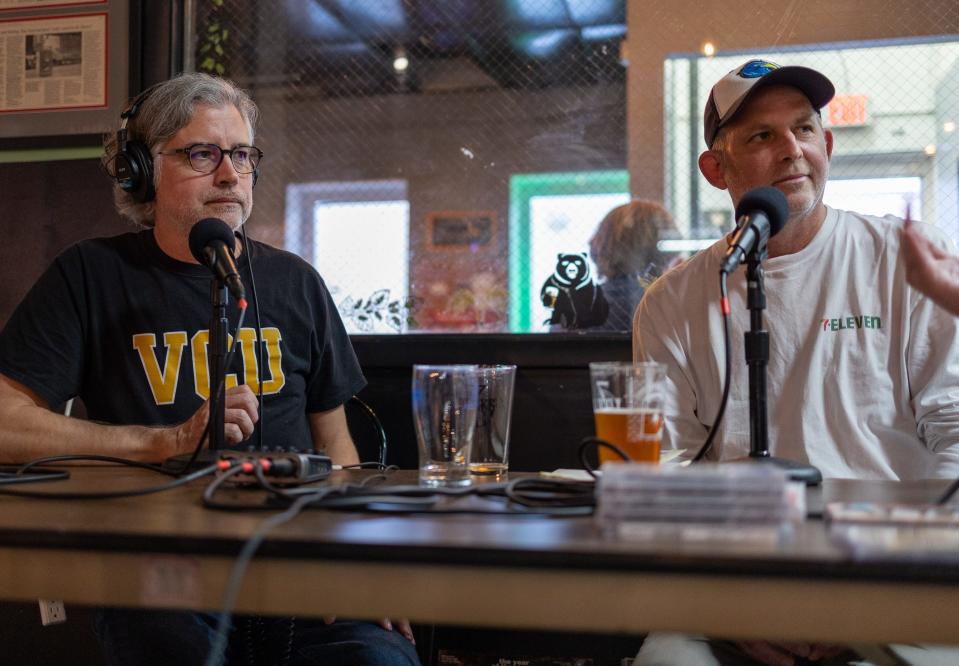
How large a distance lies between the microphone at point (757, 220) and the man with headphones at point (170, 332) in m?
0.79

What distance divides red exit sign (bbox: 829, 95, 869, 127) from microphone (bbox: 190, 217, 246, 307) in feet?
5.57

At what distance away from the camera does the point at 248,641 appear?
4.77ft

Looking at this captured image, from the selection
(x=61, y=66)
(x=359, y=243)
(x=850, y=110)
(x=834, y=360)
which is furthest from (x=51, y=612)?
(x=850, y=110)

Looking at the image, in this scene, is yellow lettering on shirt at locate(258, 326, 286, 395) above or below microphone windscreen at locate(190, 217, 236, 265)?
below

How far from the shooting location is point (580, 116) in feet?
8.36

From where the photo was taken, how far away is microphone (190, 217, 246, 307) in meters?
1.26

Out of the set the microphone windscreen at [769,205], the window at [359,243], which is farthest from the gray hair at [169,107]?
the microphone windscreen at [769,205]

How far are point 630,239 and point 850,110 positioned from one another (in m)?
0.64

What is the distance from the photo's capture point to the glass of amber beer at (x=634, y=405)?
1.05m

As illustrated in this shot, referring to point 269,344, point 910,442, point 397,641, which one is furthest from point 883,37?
point 397,641

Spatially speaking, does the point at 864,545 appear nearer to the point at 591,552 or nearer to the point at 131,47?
the point at 591,552

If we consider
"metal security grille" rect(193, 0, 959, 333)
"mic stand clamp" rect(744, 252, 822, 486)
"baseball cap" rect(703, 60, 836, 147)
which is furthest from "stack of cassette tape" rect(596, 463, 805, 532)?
"metal security grille" rect(193, 0, 959, 333)

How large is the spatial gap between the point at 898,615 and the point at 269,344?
1.41 metres

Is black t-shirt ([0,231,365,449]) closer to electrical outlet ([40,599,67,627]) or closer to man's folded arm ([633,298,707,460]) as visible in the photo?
electrical outlet ([40,599,67,627])
